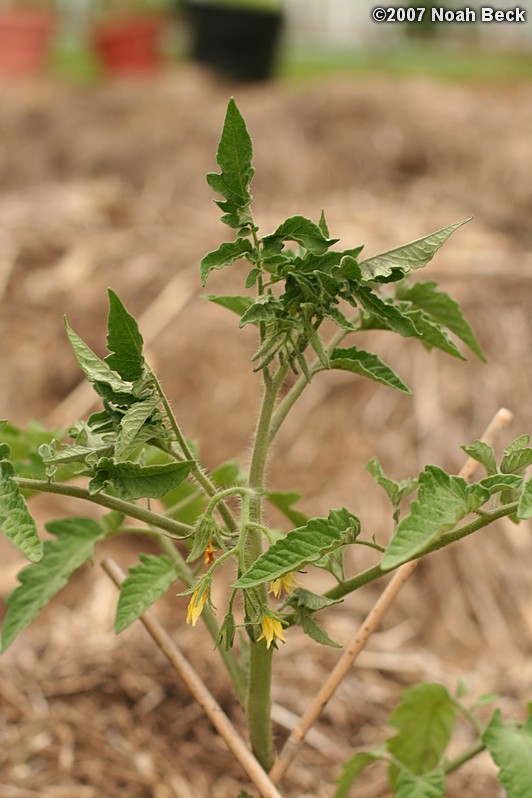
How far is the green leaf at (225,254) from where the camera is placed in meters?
0.91

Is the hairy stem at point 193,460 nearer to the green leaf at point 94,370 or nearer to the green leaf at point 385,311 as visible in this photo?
the green leaf at point 94,370

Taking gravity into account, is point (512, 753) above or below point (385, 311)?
below

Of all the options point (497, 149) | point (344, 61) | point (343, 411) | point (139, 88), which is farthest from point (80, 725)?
point (344, 61)

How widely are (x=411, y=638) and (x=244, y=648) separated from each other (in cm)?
131

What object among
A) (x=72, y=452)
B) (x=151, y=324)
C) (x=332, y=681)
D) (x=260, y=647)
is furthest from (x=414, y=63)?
(x=72, y=452)

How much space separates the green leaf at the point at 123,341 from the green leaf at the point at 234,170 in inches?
5.0

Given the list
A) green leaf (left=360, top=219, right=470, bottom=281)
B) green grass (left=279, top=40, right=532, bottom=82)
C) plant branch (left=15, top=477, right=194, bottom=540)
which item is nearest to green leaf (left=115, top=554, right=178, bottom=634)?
plant branch (left=15, top=477, right=194, bottom=540)

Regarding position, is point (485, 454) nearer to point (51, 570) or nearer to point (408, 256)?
point (408, 256)

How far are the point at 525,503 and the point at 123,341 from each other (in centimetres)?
37

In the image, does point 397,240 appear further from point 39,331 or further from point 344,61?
point 344,61

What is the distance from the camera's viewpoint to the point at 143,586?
1035 millimetres

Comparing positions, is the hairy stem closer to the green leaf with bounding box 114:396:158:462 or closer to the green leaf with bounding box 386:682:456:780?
the green leaf with bounding box 114:396:158:462

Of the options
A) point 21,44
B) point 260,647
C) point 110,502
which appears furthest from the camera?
point 21,44

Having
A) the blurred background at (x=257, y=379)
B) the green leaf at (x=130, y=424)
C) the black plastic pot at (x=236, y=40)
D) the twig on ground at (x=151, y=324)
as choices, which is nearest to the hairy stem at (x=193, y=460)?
the green leaf at (x=130, y=424)
